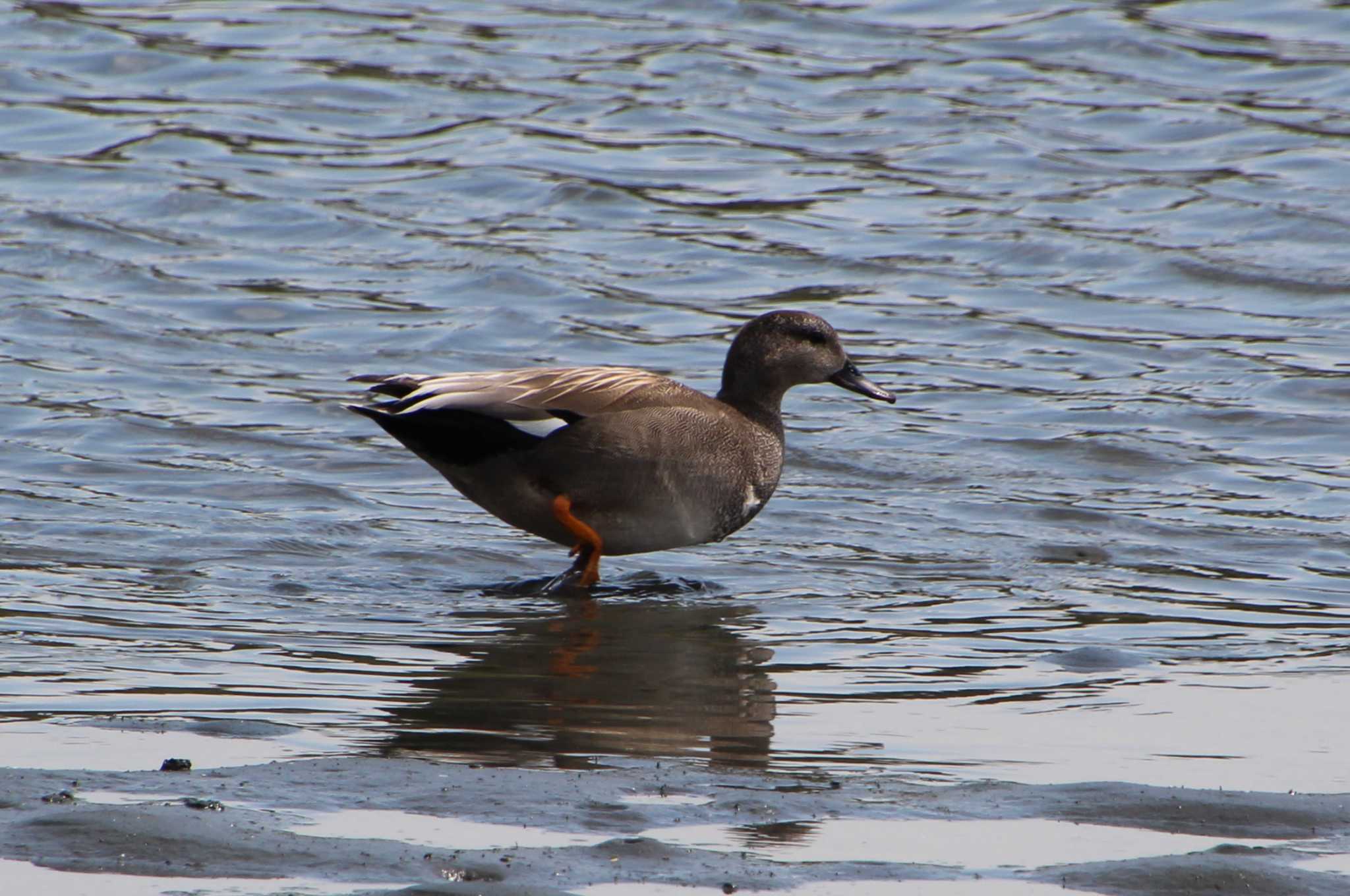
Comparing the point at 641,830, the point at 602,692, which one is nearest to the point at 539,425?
the point at 602,692

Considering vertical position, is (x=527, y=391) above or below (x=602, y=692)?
above

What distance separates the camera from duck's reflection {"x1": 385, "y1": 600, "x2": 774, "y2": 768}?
18.2 feet

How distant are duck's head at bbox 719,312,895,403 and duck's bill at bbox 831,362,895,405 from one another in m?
0.11

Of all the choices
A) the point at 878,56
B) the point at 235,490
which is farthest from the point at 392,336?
the point at 878,56

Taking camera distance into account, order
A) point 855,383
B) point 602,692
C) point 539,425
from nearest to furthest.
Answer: point 602,692, point 539,425, point 855,383

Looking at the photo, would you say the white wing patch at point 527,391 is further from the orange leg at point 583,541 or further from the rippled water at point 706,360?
the rippled water at point 706,360

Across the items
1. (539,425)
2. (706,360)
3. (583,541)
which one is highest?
(539,425)

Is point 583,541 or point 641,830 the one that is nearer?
point 641,830

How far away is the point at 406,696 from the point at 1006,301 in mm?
7326

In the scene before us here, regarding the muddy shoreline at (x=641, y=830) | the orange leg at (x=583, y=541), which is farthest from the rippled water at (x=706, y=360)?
the muddy shoreline at (x=641, y=830)

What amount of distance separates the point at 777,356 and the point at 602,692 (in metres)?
2.75

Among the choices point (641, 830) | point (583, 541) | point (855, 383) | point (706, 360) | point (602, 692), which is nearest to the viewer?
point (641, 830)

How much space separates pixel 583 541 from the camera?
798 cm

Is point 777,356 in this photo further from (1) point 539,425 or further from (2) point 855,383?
(1) point 539,425
